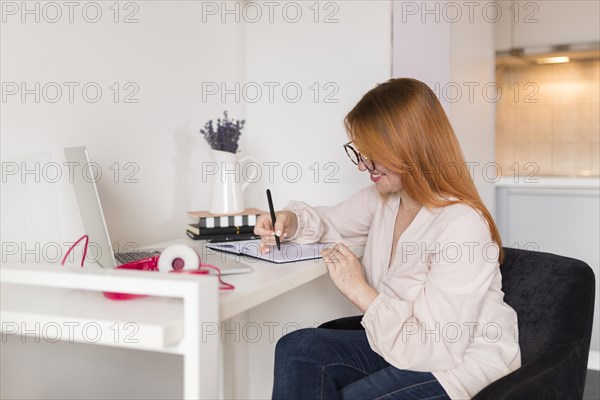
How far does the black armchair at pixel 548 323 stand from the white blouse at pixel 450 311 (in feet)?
0.12

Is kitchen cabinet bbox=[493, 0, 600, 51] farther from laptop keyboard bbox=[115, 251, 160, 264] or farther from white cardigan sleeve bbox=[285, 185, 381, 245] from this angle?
laptop keyboard bbox=[115, 251, 160, 264]

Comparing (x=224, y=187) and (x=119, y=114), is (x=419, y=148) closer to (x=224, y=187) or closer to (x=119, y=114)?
(x=224, y=187)

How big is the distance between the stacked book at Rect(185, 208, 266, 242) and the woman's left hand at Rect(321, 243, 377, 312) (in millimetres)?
334

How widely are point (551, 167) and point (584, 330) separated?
3.03 metres

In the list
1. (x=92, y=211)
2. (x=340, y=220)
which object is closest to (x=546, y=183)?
(x=340, y=220)

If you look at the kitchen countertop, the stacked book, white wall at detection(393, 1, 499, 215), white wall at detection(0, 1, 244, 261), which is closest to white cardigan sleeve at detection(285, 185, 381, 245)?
the stacked book

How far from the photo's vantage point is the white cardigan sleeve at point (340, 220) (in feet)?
5.02

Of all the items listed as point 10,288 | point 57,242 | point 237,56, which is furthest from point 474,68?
point 10,288

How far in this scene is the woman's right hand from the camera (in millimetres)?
1429

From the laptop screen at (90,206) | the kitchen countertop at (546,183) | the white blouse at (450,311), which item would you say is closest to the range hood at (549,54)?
the kitchen countertop at (546,183)

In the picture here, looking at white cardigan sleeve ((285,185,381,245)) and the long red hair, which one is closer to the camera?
the long red hair

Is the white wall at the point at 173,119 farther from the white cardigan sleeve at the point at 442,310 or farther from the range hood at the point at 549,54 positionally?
the range hood at the point at 549,54

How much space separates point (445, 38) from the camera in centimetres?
191

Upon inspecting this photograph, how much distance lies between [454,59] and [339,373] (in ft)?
3.78
